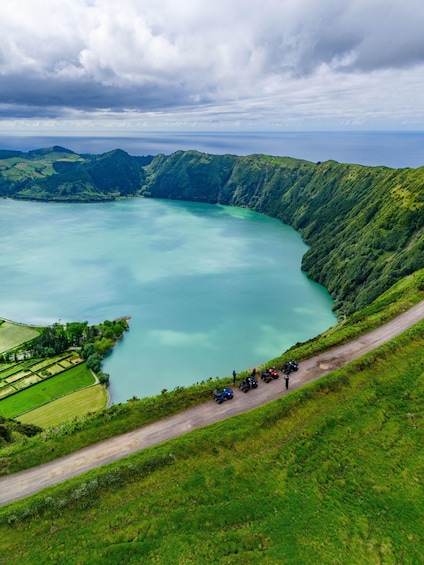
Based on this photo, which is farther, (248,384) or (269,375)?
(269,375)

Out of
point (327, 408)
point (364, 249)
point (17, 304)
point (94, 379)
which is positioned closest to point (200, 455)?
point (327, 408)

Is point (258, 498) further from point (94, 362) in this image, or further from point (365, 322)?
point (94, 362)

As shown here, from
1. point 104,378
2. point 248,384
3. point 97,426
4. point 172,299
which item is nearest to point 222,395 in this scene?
point 248,384

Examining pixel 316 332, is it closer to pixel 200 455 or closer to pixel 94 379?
pixel 94 379

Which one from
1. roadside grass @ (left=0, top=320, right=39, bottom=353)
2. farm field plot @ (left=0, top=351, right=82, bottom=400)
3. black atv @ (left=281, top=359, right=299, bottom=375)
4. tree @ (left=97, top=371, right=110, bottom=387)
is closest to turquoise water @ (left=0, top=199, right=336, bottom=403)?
tree @ (left=97, top=371, right=110, bottom=387)

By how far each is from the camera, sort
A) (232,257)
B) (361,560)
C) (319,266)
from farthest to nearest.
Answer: (232,257), (319,266), (361,560)

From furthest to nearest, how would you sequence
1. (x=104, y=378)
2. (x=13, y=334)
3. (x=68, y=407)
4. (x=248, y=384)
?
1. (x=13, y=334)
2. (x=104, y=378)
3. (x=68, y=407)
4. (x=248, y=384)

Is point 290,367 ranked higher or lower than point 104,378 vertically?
higher
